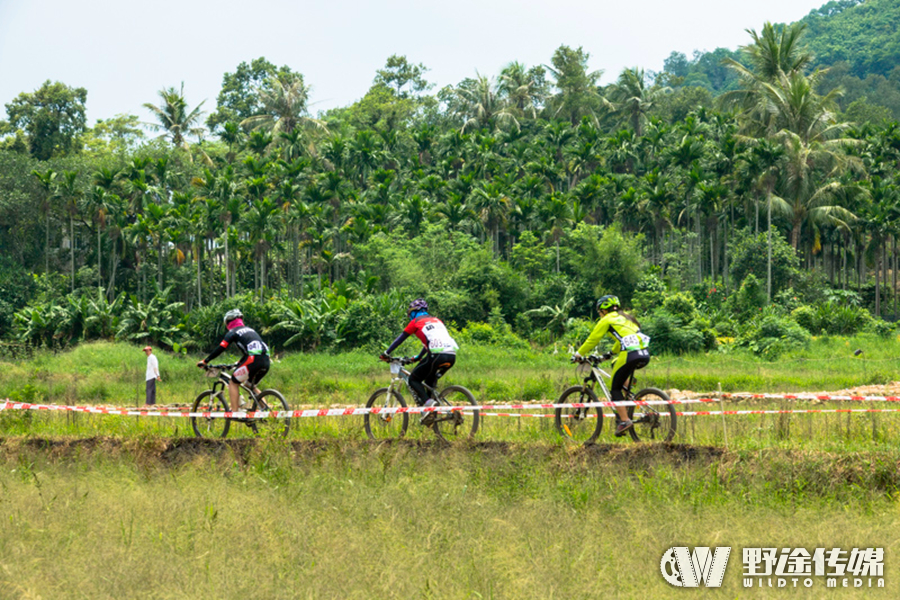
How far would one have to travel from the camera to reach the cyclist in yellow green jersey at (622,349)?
33.0ft

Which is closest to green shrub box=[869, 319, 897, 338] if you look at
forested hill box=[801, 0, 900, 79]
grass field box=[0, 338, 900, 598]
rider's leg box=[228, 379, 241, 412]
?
grass field box=[0, 338, 900, 598]

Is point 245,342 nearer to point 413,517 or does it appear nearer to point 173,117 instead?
point 413,517

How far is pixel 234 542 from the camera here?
7.34 metres

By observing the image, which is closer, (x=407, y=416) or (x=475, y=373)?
(x=407, y=416)

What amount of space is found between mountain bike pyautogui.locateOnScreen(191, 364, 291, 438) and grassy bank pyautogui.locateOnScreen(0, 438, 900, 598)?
701 mm

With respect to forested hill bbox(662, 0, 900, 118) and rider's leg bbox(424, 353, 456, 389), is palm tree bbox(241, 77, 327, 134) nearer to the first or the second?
forested hill bbox(662, 0, 900, 118)

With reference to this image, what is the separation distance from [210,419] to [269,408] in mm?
951

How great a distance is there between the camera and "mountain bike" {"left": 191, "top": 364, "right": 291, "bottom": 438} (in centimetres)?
1142

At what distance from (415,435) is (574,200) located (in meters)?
45.6

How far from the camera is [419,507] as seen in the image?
8.24 m

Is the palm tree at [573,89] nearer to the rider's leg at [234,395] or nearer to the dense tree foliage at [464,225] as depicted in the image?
the dense tree foliage at [464,225]

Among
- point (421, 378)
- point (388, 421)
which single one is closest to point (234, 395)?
point (388, 421)

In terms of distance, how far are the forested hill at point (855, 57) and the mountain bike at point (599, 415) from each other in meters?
94.4

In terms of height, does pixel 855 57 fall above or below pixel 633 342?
above
